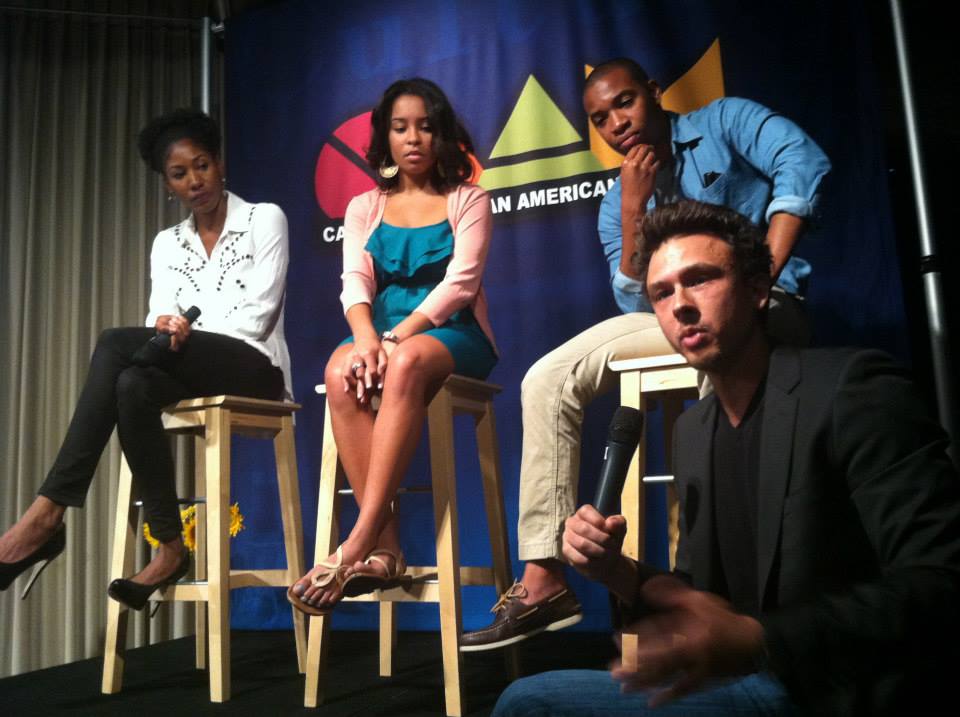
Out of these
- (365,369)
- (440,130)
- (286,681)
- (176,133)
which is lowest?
(286,681)

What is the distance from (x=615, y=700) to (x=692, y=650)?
0.87 ft

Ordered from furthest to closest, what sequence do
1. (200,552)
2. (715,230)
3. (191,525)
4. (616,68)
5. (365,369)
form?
(191,525) < (200,552) < (616,68) < (365,369) < (715,230)

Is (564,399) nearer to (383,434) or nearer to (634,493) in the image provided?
(634,493)

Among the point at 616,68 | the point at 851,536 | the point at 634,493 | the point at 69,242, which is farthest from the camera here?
the point at 69,242

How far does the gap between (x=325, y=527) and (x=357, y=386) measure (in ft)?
1.24

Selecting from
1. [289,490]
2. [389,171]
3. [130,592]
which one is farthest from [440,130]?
[130,592]

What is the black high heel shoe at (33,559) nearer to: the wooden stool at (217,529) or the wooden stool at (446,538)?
the wooden stool at (217,529)

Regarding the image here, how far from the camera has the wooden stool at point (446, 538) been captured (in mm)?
2029

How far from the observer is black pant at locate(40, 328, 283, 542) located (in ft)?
7.52

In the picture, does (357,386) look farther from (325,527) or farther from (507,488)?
(507,488)

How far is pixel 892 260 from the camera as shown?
2.70 m

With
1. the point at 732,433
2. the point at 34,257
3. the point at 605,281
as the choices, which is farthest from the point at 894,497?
the point at 34,257

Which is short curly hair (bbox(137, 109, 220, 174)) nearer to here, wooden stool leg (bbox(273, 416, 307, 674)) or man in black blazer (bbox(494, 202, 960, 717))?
wooden stool leg (bbox(273, 416, 307, 674))

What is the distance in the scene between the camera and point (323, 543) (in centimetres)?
222
